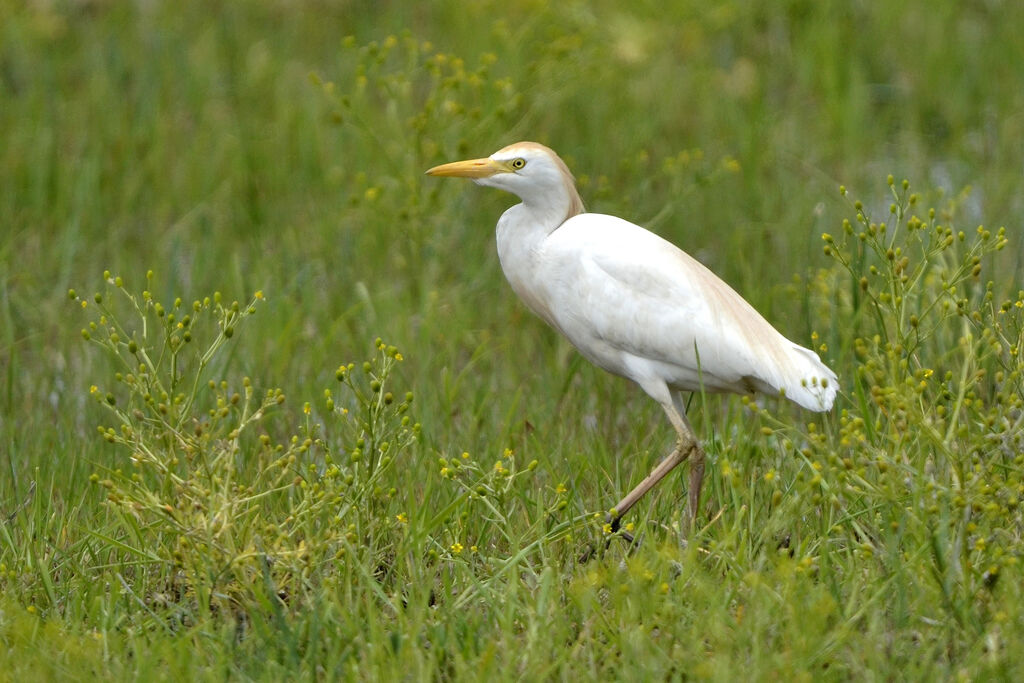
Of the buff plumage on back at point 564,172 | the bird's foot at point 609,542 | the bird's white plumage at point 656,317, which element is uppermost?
the buff plumage on back at point 564,172

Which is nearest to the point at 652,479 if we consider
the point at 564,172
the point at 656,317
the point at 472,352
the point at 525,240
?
the point at 656,317

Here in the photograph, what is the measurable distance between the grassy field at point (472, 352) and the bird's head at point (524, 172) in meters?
0.65

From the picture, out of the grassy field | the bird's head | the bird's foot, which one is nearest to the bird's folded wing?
the bird's head

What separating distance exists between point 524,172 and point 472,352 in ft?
5.51

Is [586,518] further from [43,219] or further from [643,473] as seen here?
[43,219]

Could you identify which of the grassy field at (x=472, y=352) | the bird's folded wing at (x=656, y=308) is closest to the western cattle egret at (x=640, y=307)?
the bird's folded wing at (x=656, y=308)

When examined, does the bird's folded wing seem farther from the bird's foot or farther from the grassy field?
the bird's foot

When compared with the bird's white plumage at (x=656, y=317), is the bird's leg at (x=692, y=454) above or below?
below

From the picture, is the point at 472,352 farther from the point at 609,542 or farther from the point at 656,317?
the point at 609,542

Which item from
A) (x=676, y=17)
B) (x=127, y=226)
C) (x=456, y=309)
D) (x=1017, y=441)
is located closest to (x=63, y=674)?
(x=1017, y=441)

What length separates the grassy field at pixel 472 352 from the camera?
333 cm

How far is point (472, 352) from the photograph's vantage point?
19.1 ft

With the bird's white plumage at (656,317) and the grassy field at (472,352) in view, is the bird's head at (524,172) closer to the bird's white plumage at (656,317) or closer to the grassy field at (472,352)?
the bird's white plumage at (656,317)

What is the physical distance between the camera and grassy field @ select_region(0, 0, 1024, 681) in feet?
10.9
